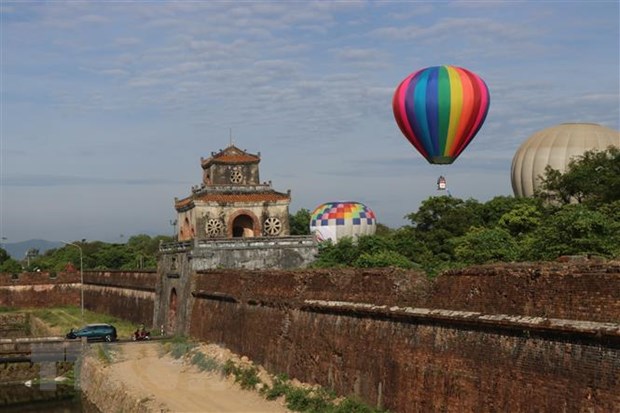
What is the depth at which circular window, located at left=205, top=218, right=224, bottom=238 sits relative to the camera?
153 feet

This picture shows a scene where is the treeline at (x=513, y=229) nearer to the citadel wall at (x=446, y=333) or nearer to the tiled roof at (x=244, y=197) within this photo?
the citadel wall at (x=446, y=333)

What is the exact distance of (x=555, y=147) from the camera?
169 feet

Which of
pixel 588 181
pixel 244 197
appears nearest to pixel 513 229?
pixel 588 181

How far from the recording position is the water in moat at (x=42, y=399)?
3050cm

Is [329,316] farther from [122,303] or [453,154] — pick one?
[122,303]

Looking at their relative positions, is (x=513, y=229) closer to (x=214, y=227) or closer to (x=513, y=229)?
(x=513, y=229)

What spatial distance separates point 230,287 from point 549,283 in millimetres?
18403

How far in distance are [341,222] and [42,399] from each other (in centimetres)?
2998

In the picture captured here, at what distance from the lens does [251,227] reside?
48.3 metres

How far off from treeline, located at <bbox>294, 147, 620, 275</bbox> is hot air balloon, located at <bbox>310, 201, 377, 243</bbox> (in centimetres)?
1038

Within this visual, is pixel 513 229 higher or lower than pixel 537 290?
higher

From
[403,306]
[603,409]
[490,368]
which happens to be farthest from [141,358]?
[603,409]

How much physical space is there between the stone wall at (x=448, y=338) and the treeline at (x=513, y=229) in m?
4.45

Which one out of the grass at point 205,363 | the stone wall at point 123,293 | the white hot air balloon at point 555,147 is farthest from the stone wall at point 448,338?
the white hot air balloon at point 555,147
